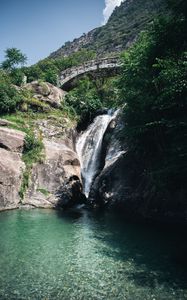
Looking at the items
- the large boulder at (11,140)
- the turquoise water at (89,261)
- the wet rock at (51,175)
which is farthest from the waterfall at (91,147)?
the turquoise water at (89,261)

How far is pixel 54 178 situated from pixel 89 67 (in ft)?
110

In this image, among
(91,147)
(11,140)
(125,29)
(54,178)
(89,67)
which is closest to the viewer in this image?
(54,178)

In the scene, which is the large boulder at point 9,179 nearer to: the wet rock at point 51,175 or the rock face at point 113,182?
the wet rock at point 51,175

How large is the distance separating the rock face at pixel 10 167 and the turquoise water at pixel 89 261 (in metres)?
5.19

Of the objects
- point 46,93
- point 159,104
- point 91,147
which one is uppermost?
point 46,93

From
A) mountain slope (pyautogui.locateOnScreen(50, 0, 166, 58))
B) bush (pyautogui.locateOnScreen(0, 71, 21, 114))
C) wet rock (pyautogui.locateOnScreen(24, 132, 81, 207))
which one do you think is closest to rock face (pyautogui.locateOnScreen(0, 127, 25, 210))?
wet rock (pyautogui.locateOnScreen(24, 132, 81, 207))

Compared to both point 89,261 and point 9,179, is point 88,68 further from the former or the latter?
point 89,261

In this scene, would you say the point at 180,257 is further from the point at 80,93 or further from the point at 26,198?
the point at 80,93

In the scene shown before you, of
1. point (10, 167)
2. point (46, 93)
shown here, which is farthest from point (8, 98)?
point (10, 167)

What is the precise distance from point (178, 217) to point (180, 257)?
25.2ft

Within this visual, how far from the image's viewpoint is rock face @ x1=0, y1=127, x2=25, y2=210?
30.8 meters

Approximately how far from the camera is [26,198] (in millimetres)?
32031

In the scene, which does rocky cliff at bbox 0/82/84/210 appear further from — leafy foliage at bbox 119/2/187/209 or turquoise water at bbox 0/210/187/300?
leafy foliage at bbox 119/2/187/209

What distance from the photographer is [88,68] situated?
204 feet
